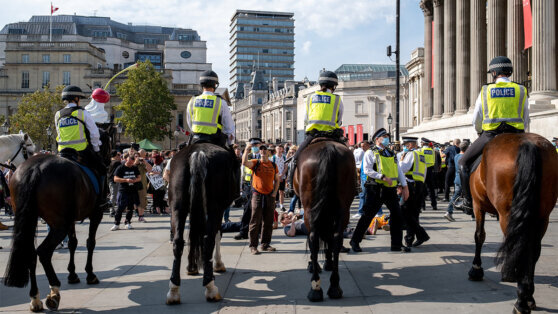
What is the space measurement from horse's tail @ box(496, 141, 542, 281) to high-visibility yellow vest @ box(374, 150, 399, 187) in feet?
13.3

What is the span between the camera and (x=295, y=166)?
7238 mm

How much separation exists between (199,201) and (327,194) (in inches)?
64.1

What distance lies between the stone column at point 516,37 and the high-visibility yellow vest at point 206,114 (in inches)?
893

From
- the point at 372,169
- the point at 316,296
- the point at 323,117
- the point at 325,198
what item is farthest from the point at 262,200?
the point at 316,296

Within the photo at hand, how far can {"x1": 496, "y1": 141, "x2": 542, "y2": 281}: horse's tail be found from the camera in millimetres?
5184

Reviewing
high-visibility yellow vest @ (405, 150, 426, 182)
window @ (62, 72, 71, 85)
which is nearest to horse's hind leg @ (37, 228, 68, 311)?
high-visibility yellow vest @ (405, 150, 426, 182)

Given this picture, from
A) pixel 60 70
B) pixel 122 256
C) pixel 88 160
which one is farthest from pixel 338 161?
pixel 60 70

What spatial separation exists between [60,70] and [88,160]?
2931 inches

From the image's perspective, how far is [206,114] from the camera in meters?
6.86

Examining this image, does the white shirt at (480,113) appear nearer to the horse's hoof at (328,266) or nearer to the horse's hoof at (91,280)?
the horse's hoof at (328,266)

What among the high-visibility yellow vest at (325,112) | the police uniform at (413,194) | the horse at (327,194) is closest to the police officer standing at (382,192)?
the police uniform at (413,194)

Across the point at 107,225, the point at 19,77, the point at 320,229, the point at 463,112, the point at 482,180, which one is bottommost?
the point at 107,225

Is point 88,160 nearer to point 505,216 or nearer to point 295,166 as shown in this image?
point 295,166

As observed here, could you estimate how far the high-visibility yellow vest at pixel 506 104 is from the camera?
6.46 meters
